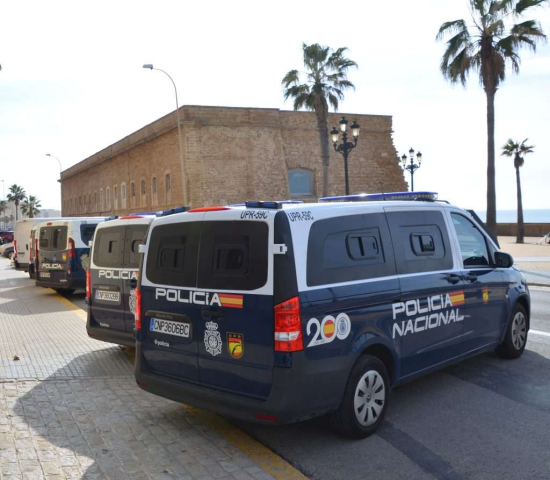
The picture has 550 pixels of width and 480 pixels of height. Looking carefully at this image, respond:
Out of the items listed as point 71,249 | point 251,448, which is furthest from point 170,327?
point 71,249

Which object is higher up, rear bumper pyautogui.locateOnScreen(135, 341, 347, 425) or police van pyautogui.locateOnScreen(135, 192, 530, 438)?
police van pyautogui.locateOnScreen(135, 192, 530, 438)

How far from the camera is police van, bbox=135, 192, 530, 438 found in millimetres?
4625

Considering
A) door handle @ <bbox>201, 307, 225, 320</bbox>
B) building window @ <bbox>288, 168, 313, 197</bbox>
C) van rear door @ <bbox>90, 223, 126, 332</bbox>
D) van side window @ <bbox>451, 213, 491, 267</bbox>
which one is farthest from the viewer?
building window @ <bbox>288, 168, 313, 197</bbox>

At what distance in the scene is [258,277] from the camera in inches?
186

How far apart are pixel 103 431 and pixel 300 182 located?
39374 mm

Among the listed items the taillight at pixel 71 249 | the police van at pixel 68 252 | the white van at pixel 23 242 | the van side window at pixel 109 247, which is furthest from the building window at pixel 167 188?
the van side window at pixel 109 247

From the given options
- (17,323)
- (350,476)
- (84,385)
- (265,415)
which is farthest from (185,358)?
(17,323)

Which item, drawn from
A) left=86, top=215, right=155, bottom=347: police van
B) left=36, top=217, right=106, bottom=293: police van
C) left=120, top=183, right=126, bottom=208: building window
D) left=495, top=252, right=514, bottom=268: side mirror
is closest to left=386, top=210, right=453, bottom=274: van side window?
left=495, top=252, right=514, bottom=268: side mirror

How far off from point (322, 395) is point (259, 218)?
1.41m

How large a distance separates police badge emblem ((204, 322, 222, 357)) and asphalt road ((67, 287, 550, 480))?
0.88m

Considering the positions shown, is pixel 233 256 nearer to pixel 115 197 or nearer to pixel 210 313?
pixel 210 313

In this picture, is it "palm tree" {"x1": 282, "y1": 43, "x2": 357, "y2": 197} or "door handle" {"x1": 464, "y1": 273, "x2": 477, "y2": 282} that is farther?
"palm tree" {"x1": 282, "y1": 43, "x2": 357, "y2": 197}

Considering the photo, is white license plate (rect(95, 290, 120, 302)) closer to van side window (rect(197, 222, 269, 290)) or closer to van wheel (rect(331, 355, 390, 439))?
van side window (rect(197, 222, 269, 290))

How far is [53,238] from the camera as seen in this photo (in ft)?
51.0
